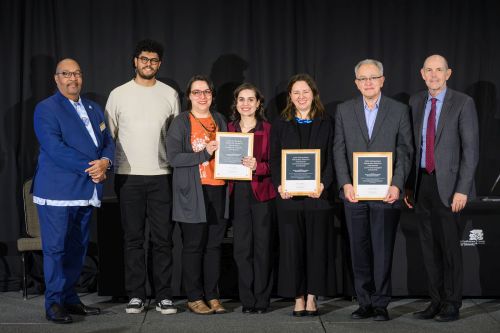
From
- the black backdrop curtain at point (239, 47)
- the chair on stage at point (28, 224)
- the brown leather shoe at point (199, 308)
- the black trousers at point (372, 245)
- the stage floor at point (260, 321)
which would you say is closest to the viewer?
the stage floor at point (260, 321)

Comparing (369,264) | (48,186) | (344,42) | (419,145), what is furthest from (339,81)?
(48,186)

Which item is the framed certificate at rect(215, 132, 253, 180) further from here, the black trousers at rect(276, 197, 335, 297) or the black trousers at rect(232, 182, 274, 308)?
the black trousers at rect(276, 197, 335, 297)

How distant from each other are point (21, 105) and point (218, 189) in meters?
2.10

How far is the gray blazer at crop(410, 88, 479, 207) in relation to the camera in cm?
436

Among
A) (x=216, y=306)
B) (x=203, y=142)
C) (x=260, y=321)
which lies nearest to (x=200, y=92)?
(x=203, y=142)

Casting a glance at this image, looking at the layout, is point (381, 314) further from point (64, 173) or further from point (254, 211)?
point (64, 173)

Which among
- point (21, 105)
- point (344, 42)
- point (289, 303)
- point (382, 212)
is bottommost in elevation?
point (289, 303)

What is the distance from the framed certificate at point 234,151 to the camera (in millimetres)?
4492

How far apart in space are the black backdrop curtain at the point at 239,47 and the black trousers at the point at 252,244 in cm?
127

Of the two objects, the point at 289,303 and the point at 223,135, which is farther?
the point at 289,303

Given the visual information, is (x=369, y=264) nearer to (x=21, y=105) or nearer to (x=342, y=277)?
(x=342, y=277)

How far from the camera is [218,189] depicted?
15.1 feet

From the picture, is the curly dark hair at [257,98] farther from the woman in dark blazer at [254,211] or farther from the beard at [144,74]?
the beard at [144,74]

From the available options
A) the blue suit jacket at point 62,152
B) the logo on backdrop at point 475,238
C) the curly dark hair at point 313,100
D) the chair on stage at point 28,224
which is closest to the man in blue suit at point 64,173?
the blue suit jacket at point 62,152
